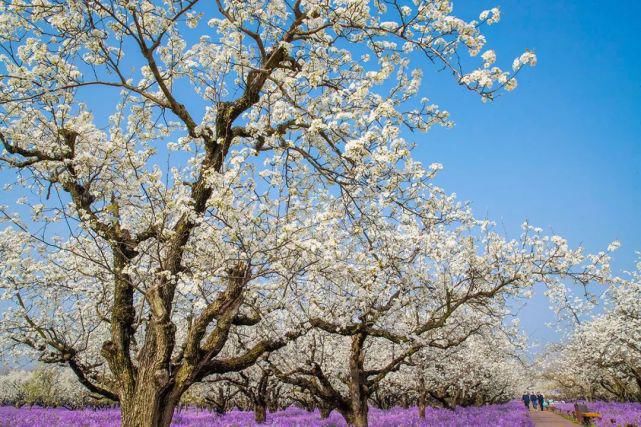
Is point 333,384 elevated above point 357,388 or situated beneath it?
situated beneath

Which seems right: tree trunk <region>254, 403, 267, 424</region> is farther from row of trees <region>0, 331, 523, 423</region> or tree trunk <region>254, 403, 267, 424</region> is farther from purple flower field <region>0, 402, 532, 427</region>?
purple flower field <region>0, 402, 532, 427</region>

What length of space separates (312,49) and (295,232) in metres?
4.03

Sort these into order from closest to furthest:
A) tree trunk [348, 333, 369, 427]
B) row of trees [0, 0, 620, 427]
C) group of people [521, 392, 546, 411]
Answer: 1. row of trees [0, 0, 620, 427]
2. tree trunk [348, 333, 369, 427]
3. group of people [521, 392, 546, 411]

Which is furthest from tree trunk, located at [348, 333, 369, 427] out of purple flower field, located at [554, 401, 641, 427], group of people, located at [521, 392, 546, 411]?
group of people, located at [521, 392, 546, 411]

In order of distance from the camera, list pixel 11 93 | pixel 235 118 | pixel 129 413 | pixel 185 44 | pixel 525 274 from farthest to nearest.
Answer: pixel 525 274, pixel 185 44, pixel 235 118, pixel 11 93, pixel 129 413

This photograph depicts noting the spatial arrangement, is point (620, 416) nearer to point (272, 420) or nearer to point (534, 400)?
point (272, 420)

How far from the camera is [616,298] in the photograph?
31250mm

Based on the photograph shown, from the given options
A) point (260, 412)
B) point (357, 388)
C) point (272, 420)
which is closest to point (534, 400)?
point (272, 420)

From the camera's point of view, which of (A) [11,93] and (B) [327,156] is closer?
(A) [11,93]

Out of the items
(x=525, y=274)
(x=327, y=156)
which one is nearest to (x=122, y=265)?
(x=327, y=156)

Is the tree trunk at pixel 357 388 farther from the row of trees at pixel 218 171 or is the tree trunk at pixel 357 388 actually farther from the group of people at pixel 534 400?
the group of people at pixel 534 400

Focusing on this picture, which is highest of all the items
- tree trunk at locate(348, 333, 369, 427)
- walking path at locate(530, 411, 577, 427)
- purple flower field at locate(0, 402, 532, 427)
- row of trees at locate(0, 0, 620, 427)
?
row of trees at locate(0, 0, 620, 427)

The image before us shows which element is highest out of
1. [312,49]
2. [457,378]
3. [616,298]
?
[312,49]

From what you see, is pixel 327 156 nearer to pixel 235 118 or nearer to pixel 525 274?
pixel 235 118
